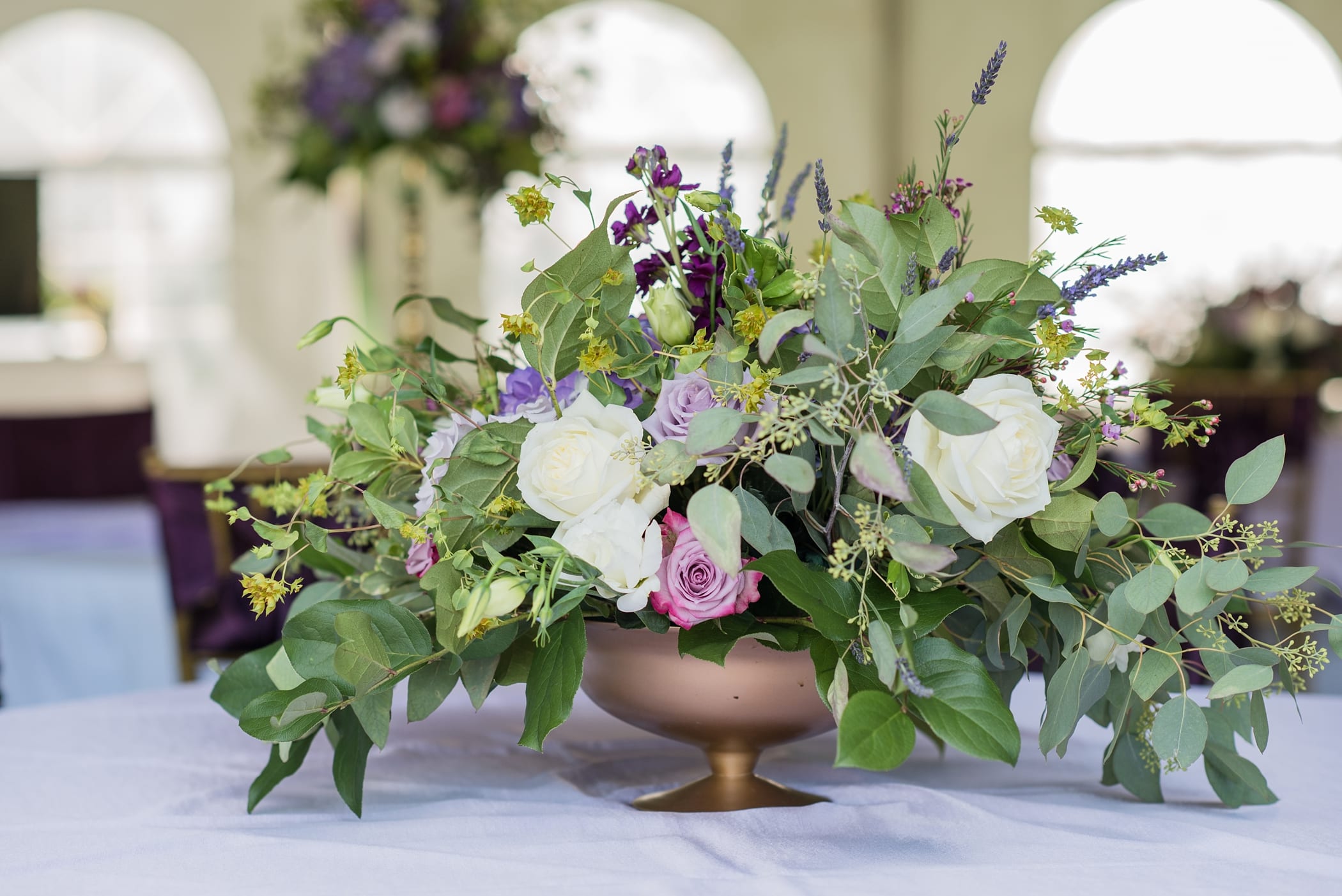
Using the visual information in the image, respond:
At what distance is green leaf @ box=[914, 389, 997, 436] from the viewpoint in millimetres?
510

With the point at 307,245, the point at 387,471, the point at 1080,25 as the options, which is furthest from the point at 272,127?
the point at 1080,25

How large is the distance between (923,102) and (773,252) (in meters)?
5.72

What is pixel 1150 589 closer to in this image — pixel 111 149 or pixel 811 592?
pixel 811 592

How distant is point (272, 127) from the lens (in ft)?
9.45

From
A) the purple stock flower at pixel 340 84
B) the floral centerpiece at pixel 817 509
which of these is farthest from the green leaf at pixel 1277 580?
the purple stock flower at pixel 340 84

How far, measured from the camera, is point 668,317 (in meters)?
0.64

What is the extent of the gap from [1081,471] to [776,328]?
17cm

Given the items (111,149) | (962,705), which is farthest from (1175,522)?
(111,149)

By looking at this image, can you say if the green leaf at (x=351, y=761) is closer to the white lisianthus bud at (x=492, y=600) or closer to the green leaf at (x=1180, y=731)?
the white lisianthus bud at (x=492, y=600)

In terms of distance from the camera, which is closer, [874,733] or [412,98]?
[874,733]

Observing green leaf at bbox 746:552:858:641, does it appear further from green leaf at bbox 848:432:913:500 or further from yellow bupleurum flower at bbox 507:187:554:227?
yellow bupleurum flower at bbox 507:187:554:227

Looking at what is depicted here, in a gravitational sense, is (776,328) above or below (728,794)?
above

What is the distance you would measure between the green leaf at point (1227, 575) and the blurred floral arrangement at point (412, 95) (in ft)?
7.26

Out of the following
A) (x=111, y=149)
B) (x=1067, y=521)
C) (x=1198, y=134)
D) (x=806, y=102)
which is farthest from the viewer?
(x=1198, y=134)
